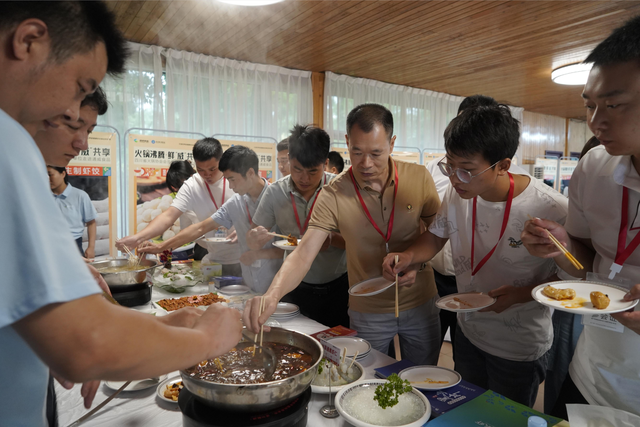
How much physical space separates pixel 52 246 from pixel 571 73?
6.21m

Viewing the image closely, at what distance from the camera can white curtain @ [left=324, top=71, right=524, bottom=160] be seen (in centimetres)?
618

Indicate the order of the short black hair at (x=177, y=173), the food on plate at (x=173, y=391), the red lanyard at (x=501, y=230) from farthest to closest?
the short black hair at (x=177, y=173), the red lanyard at (x=501, y=230), the food on plate at (x=173, y=391)

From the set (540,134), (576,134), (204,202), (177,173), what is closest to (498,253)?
(204,202)

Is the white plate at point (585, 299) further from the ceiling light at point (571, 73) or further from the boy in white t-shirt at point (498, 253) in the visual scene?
the ceiling light at point (571, 73)

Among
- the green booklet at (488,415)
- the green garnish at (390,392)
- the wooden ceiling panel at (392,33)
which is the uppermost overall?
the wooden ceiling panel at (392,33)

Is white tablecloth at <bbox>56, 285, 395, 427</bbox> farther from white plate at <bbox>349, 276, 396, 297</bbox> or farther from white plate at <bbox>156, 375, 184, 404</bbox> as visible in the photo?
white plate at <bbox>349, 276, 396, 297</bbox>

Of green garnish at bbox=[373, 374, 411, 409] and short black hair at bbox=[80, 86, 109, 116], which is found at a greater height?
short black hair at bbox=[80, 86, 109, 116]

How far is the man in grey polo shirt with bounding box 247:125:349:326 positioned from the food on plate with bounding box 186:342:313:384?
1329 millimetres

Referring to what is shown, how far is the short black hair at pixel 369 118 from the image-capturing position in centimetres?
209

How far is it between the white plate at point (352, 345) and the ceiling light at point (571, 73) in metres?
5.00

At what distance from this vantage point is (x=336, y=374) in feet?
5.00

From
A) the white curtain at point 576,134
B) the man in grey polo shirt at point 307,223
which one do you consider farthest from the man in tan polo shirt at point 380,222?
the white curtain at point 576,134

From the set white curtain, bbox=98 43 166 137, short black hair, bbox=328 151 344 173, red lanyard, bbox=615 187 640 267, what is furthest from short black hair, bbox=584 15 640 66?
white curtain, bbox=98 43 166 137

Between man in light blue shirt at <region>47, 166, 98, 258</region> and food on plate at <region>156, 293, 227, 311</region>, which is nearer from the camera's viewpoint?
food on plate at <region>156, 293, 227, 311</region>
